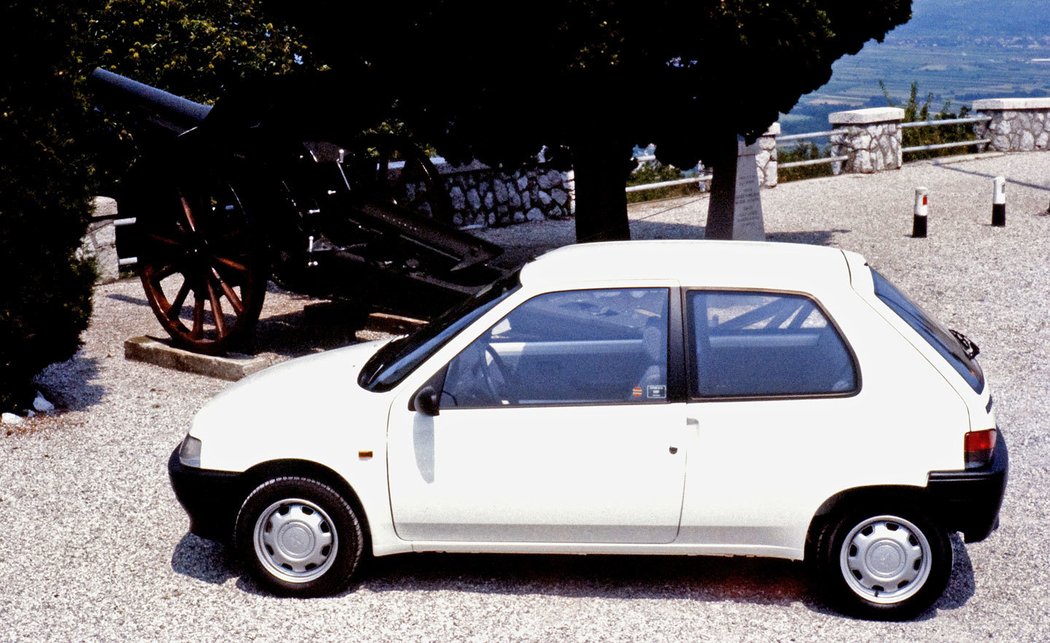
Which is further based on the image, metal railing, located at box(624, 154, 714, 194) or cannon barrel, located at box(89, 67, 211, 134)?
metal railing, located at box(624, 154, 714, 194)

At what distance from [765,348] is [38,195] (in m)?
5.41

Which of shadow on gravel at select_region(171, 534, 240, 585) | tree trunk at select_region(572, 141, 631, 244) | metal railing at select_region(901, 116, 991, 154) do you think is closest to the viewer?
shadow on gravel at select_region(171, 534, 240, 585)

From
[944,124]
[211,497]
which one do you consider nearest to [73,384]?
[211,497]

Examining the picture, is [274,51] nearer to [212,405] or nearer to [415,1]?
[415,1]

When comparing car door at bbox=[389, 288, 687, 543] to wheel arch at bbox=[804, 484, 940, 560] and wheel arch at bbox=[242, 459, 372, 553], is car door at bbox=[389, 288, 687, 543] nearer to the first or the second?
wheel arch at bbox=[242, 459, 372, 553]

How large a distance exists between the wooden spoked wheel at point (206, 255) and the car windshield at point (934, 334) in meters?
5.60

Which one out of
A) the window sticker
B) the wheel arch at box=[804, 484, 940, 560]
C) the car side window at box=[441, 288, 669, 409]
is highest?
the car side window at box=[441, 288, 669, 409]

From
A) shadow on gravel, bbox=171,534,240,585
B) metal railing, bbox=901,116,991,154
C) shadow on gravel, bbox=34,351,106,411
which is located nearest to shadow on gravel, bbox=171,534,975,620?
shadow on gravel, bbox=171,534,240,585

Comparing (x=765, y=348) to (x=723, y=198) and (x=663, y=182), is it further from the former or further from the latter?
(x=663, y=182)

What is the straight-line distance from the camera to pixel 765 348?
5.12m

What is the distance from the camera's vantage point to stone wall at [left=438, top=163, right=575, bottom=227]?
17.7 m

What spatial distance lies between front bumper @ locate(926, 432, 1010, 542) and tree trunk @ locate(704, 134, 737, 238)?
934 cm

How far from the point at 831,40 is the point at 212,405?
875cm

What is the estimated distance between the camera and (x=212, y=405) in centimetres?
564
